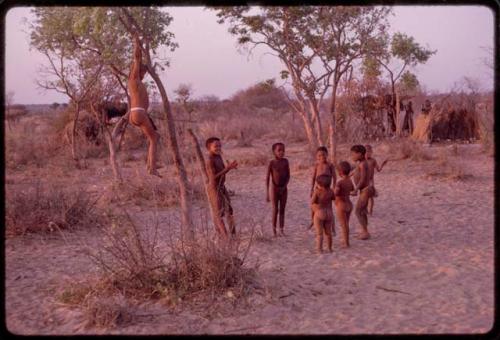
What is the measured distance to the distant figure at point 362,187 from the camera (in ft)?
21.4

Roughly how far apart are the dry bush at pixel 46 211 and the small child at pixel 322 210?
3149mm

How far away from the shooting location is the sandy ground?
406 centimetres

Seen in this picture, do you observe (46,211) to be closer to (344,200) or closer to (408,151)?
(344,200)

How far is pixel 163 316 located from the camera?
166 inches

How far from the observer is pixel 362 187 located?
6.66m

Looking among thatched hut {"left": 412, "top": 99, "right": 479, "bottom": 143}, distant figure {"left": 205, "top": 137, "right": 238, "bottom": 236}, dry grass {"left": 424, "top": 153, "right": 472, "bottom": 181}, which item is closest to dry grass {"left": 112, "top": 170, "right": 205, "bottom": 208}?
distant figure {"left": 205, "top": 137, "right": 238, "bottom": 236}

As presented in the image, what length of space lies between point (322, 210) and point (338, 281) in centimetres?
111

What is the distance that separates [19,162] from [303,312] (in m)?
14.0

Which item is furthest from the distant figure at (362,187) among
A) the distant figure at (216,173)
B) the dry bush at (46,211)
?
the dry bush at (46,211)

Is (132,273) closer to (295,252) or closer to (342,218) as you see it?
(295,252)

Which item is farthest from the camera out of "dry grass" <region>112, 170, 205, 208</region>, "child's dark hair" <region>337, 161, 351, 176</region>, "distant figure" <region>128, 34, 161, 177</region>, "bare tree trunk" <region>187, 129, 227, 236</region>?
"dry grass" <region>112, 170, 205, 208</region>

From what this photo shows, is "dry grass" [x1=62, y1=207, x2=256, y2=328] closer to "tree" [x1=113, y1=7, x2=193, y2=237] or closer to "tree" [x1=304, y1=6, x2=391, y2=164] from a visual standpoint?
"tree" [x1=113, y1=7, x2=193, y2=237]

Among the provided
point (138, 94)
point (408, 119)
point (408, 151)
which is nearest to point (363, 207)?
point (138, 94)

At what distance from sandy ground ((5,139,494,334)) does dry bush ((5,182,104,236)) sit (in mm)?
192
